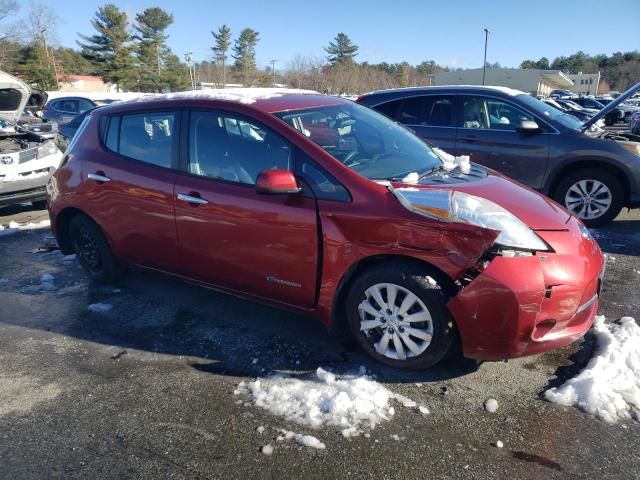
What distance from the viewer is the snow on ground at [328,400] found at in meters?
2.62

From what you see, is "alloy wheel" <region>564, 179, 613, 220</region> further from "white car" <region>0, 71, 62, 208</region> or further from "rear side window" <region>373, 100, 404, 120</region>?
"white car" <region>0, 71, 62, 208</region>

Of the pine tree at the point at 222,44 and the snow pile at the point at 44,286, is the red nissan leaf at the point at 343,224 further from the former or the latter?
the pine tree at the point at 222,44

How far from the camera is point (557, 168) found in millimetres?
6160

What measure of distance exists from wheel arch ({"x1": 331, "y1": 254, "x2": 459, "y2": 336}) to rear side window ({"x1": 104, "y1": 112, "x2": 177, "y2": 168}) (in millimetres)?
1669

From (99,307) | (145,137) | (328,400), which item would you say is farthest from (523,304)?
(99,307)

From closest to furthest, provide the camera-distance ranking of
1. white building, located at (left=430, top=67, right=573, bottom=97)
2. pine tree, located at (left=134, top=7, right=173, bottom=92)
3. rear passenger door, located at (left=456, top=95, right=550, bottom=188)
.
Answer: rear passenger door, located at (left=456, top=95, right=550, bottom=188) < pine tree, located at (left=134, top=7, right=173, bottom=92) < white building, located at (left=430, top=67, right=573, bottom=97)

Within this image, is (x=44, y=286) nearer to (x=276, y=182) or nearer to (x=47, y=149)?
(x=276, y=182)

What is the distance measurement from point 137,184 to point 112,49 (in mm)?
60066

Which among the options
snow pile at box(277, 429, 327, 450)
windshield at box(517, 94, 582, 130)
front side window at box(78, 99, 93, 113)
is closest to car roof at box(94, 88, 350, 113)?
snow pile at box(277, 429, 327, 450)

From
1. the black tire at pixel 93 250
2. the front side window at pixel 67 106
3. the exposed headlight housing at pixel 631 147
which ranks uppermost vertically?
the front side window at pixel 67 106

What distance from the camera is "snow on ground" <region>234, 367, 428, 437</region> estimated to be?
262 centimetres

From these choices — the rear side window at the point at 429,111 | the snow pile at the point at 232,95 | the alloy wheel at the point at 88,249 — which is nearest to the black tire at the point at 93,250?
the alloy wheel at the point at 88,249

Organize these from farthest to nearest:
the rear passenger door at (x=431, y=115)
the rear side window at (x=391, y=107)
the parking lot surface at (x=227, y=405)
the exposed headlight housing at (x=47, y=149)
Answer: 1. the exposed headlight housing at (x=47, y=149)
2. the rear side window at (x=391, y=107)
3. the rear passenger door at (x=431, y=115)
4. the parking lot surface at (x=227, y=405)

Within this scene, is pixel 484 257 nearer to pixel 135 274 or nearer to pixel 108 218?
pixel 108 218
